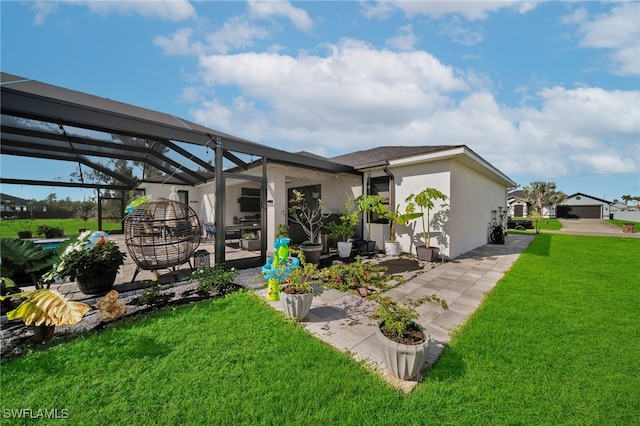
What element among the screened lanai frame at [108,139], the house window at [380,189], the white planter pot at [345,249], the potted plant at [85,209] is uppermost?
the screened lanai frame at [108,139]

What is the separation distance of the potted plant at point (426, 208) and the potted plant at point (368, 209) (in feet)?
2.96

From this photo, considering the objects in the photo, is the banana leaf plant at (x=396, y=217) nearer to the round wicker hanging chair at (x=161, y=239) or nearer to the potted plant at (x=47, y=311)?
the round wicker hanging chair at (x=161, y=239)

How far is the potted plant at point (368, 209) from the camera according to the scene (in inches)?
294

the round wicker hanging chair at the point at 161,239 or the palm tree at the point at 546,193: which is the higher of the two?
the palm tree at the point at 546,193

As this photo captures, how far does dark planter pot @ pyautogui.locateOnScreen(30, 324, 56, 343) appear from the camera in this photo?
262cm

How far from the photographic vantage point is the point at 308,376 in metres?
2.13

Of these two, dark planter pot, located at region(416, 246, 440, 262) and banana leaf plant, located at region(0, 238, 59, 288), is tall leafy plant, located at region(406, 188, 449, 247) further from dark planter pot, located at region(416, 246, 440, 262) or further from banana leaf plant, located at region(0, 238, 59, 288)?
banana leaf plant, located at region(0, 238, 59, 288)

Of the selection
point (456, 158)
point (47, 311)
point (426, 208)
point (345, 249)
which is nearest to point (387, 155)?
point (456, 158)

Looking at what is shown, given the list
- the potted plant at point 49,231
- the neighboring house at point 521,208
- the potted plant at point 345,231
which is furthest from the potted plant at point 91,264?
the neighboring house at point 521,208

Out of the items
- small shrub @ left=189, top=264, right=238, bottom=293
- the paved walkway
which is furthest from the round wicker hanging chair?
the paved walkway

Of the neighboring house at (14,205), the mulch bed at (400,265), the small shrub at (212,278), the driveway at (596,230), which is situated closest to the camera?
the small shrub at (212,278)

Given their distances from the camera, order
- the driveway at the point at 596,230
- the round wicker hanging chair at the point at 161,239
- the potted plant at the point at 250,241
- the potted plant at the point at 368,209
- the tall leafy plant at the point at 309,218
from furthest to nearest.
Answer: the driveway at the point at 596,230
the potted plant at the point at 250,241
the potted plant at the point at 368,209
the tall leafy plant at the point at 309,218
the round wicker hanging chair at the point at 161,239

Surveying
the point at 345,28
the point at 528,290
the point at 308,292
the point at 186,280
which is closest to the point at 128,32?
the point at 345,28

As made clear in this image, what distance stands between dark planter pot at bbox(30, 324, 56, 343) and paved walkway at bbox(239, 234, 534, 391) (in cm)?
257
